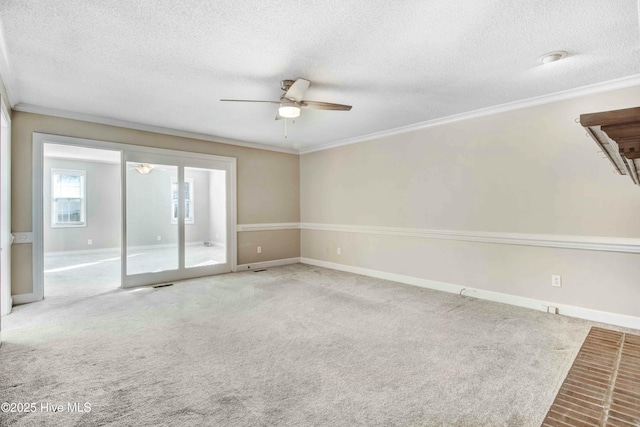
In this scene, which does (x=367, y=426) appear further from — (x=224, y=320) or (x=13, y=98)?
(x=13, y=98)

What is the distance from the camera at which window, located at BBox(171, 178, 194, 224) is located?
5.20m

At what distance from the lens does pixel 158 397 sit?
6.52 feet

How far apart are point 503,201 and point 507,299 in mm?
1233

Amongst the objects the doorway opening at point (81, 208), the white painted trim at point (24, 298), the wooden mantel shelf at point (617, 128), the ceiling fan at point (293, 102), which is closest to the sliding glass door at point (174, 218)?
the white painted trim at point (24, 298)

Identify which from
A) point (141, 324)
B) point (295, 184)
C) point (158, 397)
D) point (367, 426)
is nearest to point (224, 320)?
point (141, 324)

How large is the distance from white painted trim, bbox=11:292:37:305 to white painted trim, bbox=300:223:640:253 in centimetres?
488

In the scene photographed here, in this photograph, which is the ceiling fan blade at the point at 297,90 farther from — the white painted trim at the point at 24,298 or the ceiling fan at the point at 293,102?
the white painted trim at the point at 24,298

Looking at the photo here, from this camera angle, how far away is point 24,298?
3.98 metres

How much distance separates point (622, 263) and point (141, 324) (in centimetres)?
498

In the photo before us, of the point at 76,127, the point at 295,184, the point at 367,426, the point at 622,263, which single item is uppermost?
the point at 76,127

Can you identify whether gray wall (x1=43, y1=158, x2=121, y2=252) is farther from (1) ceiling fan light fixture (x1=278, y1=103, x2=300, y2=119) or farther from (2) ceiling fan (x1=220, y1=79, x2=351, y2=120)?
(1) ceiling fan light fixture (x1=278, y1=103, x2=300, y2=119)

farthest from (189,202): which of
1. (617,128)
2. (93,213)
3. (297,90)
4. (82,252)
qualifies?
(617,128)

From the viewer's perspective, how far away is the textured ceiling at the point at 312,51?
205 centimetres

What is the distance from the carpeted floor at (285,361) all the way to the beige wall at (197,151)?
1.12m
